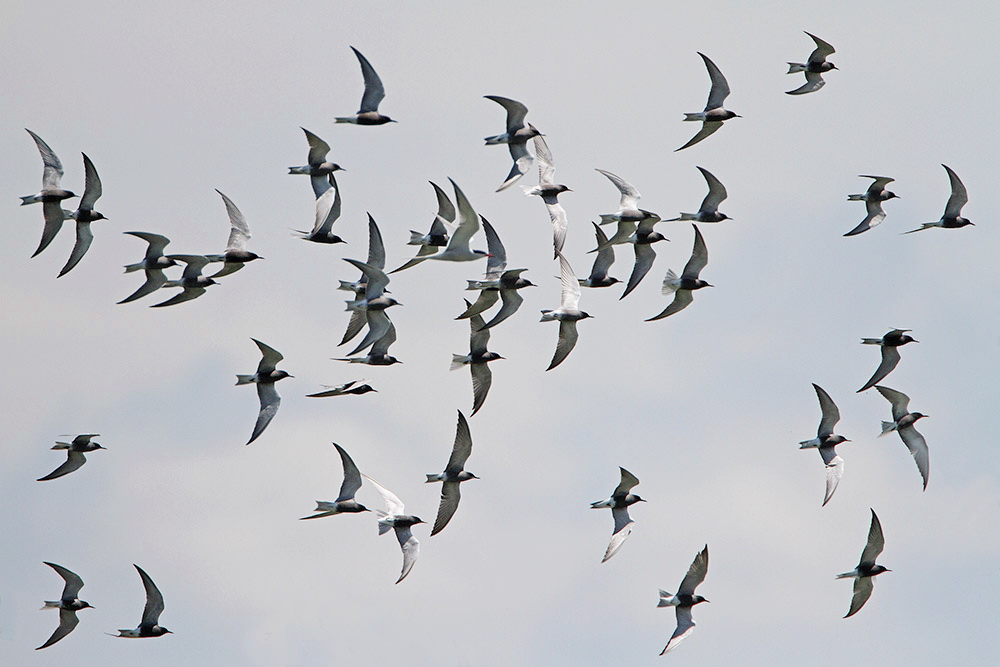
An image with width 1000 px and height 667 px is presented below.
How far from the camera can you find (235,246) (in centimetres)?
4053

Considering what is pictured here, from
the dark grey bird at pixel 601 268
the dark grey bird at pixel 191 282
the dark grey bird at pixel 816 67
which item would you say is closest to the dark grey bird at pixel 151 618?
the dark grey bird at pixel 191 282

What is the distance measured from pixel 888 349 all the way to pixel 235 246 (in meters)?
17.2

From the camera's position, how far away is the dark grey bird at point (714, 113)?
41.9 m

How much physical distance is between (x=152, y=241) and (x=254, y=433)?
5.76 m

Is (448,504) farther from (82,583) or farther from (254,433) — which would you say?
(82,583)

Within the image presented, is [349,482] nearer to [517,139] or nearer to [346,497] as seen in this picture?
[346,497]

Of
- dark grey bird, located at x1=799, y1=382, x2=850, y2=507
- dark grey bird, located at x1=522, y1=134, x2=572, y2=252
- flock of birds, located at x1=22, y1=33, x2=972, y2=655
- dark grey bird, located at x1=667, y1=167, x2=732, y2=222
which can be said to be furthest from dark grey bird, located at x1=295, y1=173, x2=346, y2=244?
dark grey bird, located at x1=799, y1=382, x2=850, y2=507

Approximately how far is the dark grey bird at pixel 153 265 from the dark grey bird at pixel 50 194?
2.03 meters

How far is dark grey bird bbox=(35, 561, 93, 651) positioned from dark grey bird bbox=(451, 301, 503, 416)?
11.3 m

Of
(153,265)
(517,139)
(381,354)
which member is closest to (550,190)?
(517,139)

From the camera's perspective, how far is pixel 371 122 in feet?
128

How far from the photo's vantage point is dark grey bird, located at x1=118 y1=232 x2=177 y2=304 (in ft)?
132

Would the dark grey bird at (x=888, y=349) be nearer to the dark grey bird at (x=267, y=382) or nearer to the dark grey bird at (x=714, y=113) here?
the dark grey bird at (x=714, y=113)

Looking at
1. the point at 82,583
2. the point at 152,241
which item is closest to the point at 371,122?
the point at 152,241
